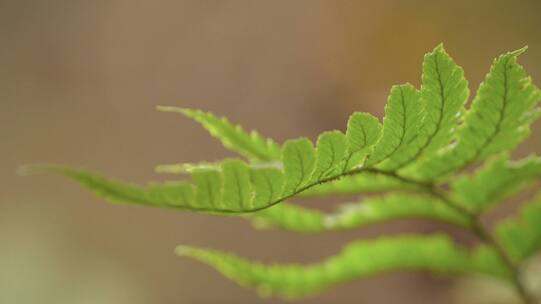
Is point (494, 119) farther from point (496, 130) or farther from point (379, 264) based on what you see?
point (379, 264)

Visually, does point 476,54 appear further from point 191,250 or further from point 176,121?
point 191,250

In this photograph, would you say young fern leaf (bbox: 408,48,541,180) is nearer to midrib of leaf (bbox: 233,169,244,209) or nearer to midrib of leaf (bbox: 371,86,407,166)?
midrib of leaf (bbox: 371,86,407,166)

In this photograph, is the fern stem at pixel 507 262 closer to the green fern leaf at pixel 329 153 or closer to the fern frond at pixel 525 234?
the fern frond at pixel 525 234

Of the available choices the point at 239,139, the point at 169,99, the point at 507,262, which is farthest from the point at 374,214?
the point at 169,99

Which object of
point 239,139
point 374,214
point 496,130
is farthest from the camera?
point 374,214

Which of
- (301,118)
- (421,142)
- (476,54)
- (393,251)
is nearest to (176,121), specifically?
(301,118)

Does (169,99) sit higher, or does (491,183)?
(169,99)

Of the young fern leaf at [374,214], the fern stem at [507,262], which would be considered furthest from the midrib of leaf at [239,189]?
the fern stem at [507,262]
